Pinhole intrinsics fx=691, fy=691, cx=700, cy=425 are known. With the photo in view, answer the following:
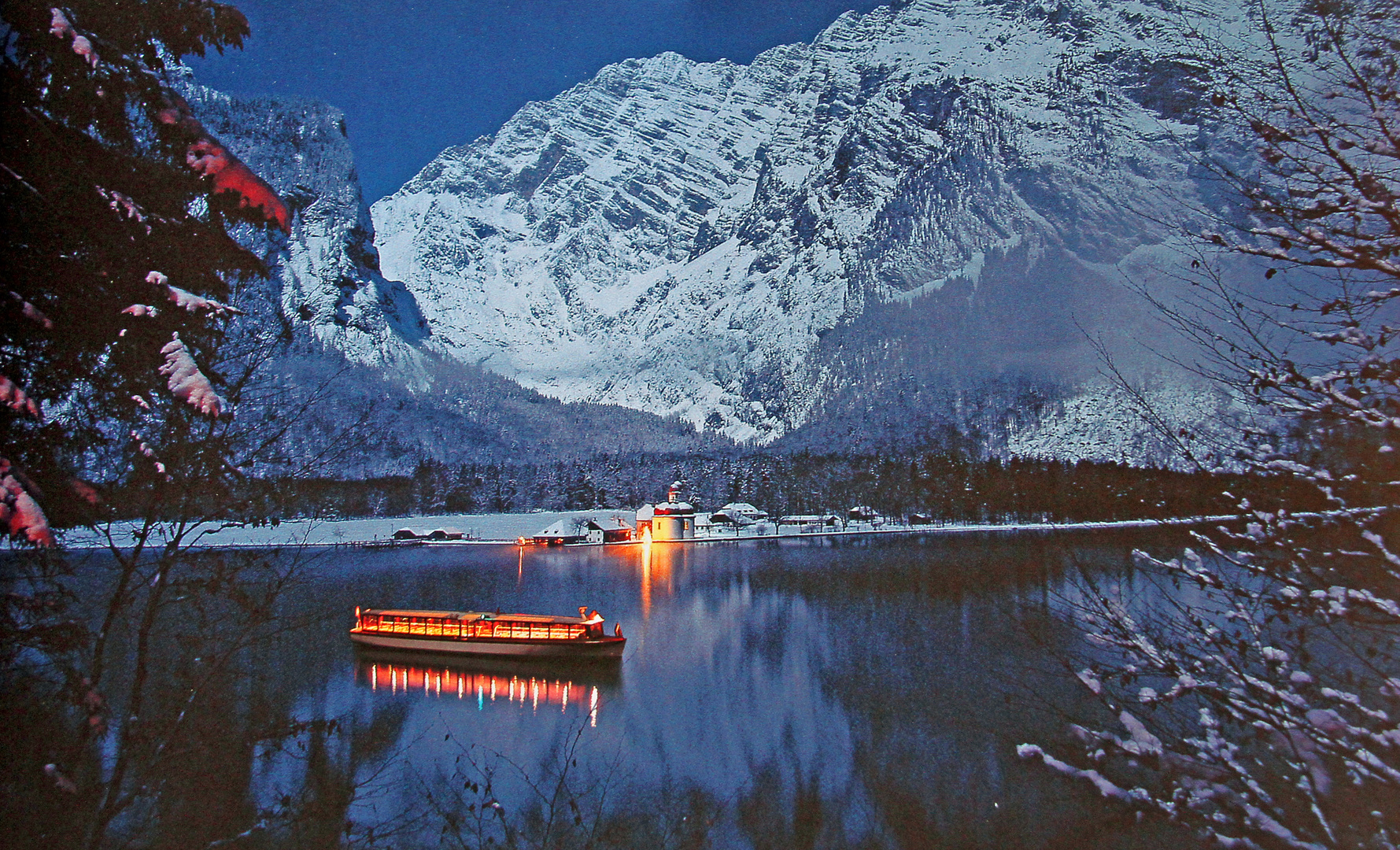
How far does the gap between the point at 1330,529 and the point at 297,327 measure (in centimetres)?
720


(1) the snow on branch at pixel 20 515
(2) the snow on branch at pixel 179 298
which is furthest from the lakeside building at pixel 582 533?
(1) the snow on branch at pixel 20 515

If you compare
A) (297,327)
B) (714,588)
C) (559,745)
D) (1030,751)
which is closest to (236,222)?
(297,327)

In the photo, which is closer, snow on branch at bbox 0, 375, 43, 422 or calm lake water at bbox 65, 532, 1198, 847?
snow on branch at bbox 0, 375, 43, 422

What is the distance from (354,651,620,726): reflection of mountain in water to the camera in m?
18.2

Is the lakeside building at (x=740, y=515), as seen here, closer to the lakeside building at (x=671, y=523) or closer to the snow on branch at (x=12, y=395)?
the lakeside building at (x=671, y=523)

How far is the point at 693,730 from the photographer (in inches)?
607

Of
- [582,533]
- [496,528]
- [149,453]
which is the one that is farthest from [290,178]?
[496,528]

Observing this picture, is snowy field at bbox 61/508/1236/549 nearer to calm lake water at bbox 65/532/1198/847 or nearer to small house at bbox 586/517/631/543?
small house at bbox 586/517/631/543

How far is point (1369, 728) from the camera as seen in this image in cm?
304

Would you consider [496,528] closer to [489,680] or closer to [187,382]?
[489,680]

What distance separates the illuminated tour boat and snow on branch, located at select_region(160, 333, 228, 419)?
1926 cm

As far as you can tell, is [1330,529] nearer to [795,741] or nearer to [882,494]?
[795,741]

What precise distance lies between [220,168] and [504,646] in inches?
792

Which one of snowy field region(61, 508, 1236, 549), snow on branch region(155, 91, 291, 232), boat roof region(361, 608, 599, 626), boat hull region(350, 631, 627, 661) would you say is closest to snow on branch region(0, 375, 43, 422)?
snow on branch region(155, 91, 291, 232)
